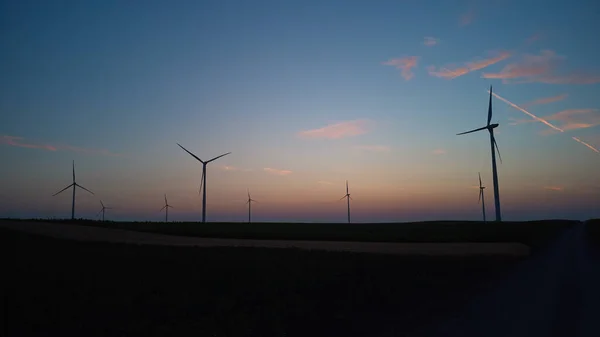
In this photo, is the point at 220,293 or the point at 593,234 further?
the point at 593,234

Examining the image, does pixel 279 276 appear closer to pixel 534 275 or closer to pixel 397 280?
pixel 397 280

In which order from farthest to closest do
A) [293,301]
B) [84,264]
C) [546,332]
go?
1. [84,264]
2. [293,301]
3. [546,332]

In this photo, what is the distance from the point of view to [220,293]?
16281mm

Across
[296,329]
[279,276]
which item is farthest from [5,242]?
[296,329]

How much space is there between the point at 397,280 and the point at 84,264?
45.1ft

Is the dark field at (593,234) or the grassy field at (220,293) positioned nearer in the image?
the grassy field at (220,293)

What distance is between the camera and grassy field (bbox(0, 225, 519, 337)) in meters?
12.2

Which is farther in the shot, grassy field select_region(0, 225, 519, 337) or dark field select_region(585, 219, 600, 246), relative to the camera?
dark field select_region(585, 219, 600, 246)

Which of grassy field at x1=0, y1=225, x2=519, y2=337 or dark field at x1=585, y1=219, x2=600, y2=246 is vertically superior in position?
dark field at x1=585, y1=219, x2=600, y2=246

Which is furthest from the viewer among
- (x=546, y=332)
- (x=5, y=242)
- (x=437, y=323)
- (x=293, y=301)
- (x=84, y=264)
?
(x=5, y=242)

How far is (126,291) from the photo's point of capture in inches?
627

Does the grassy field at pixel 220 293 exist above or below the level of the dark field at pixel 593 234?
below

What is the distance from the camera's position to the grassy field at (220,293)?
12211 mm

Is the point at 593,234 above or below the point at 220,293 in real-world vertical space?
above
